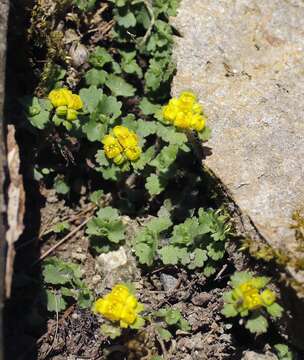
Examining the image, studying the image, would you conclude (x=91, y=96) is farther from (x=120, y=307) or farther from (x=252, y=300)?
(x=252, y=300)

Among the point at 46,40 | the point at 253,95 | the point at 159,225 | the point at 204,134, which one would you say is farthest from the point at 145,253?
the point at 46,40

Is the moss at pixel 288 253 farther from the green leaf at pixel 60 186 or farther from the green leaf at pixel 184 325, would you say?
the green leaf at pixel 60 186

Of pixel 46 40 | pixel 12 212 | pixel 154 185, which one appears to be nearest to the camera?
pixel 12 212

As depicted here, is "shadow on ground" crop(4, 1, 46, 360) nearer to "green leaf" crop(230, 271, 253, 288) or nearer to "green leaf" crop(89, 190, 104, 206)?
"green leaf" crop(89, 190, 104, 206)

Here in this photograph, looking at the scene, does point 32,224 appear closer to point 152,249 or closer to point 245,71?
point 152,249

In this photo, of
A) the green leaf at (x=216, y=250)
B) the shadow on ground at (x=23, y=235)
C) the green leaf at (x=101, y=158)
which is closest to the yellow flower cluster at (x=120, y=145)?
the green leaf at (x=101, y=158)
